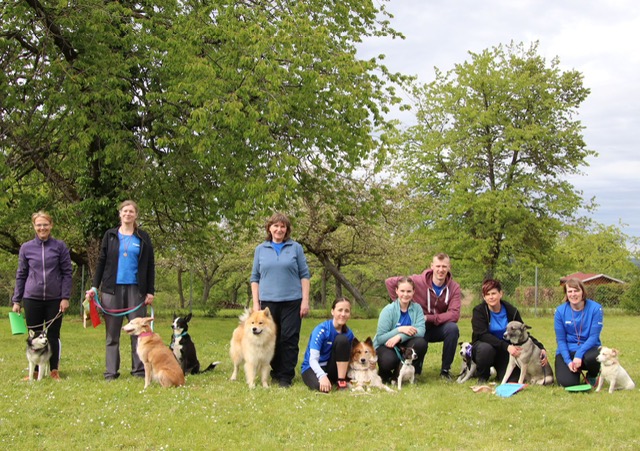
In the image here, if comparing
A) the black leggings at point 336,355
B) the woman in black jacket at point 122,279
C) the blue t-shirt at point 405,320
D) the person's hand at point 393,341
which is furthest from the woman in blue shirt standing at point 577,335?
the woman in black jacket at point 122,279

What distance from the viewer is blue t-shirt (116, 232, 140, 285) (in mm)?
6516

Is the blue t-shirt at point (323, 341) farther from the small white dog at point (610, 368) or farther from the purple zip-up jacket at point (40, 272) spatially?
the purple zip-up jacket at point (40, 272)

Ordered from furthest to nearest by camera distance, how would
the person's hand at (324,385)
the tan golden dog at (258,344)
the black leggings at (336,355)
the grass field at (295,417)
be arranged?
the black leggings at (336,355), the tan golden dog at (258,344), the person's hand at (324,385), the grass field at (295,417)

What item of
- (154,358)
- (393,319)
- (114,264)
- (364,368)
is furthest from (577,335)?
(114,264)

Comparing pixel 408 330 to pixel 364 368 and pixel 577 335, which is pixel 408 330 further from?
pixel 577 335

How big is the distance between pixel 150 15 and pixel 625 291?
73.7 feet

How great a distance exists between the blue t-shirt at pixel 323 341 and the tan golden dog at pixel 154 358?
144 cm

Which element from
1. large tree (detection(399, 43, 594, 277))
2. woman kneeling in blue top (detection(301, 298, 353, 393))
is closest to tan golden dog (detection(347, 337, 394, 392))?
woman kneeling in blue top (detection(301, 298, 353, 393))

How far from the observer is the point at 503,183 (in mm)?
23875

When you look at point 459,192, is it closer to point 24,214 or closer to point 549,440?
point 24,214

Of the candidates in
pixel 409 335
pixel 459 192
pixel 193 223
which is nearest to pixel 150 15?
pixel 193 223

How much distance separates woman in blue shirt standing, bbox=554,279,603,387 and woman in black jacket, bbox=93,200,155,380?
474 cm

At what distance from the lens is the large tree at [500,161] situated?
23.0m

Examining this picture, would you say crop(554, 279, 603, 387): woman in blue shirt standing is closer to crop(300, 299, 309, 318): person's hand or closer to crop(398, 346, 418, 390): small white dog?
crop(398, 346, 418, 390): small white dog
